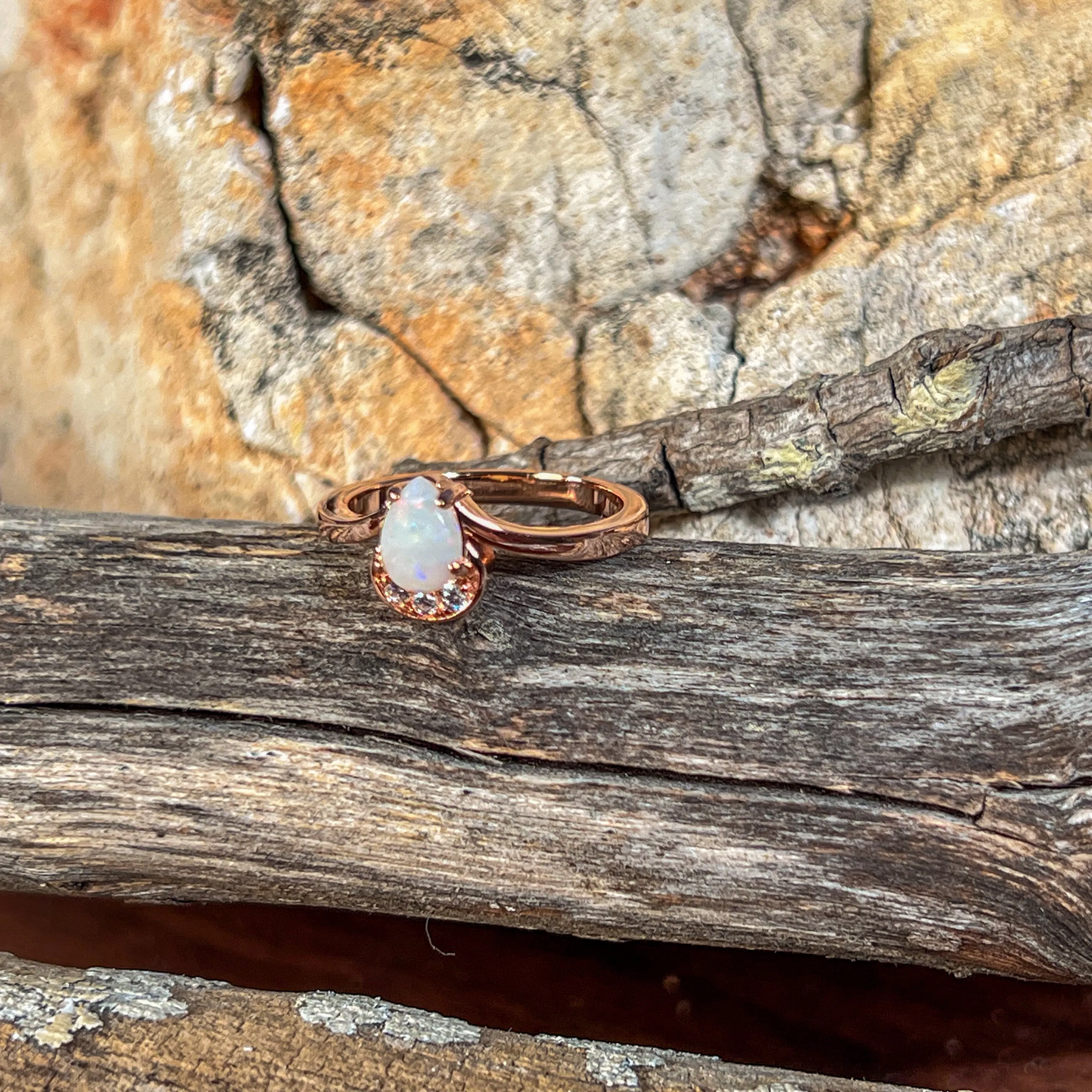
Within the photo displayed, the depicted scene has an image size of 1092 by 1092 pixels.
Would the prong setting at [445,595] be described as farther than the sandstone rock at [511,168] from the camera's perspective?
No

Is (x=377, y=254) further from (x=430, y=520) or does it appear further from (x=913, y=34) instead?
(x=913, y=34)

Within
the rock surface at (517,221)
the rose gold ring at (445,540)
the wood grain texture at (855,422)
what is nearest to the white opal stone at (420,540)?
the rose gold ring at (445,540)

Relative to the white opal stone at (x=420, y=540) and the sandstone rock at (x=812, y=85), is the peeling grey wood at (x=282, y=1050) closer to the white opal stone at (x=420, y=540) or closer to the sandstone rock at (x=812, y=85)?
the white opal stone at (x=420, y=540)

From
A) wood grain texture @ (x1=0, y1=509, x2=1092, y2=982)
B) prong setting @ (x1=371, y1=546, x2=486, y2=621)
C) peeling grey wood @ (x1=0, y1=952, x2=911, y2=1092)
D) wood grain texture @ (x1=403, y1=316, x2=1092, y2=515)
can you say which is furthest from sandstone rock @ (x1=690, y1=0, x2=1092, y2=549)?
peeling grey wood @ (x1=0, y1=952, x2=911, y2=1092)

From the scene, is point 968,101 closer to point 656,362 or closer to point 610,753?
point 656,362

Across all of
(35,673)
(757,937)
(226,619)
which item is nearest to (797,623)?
(757,937)

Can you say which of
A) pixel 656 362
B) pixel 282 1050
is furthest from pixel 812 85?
pixel 282 1050
